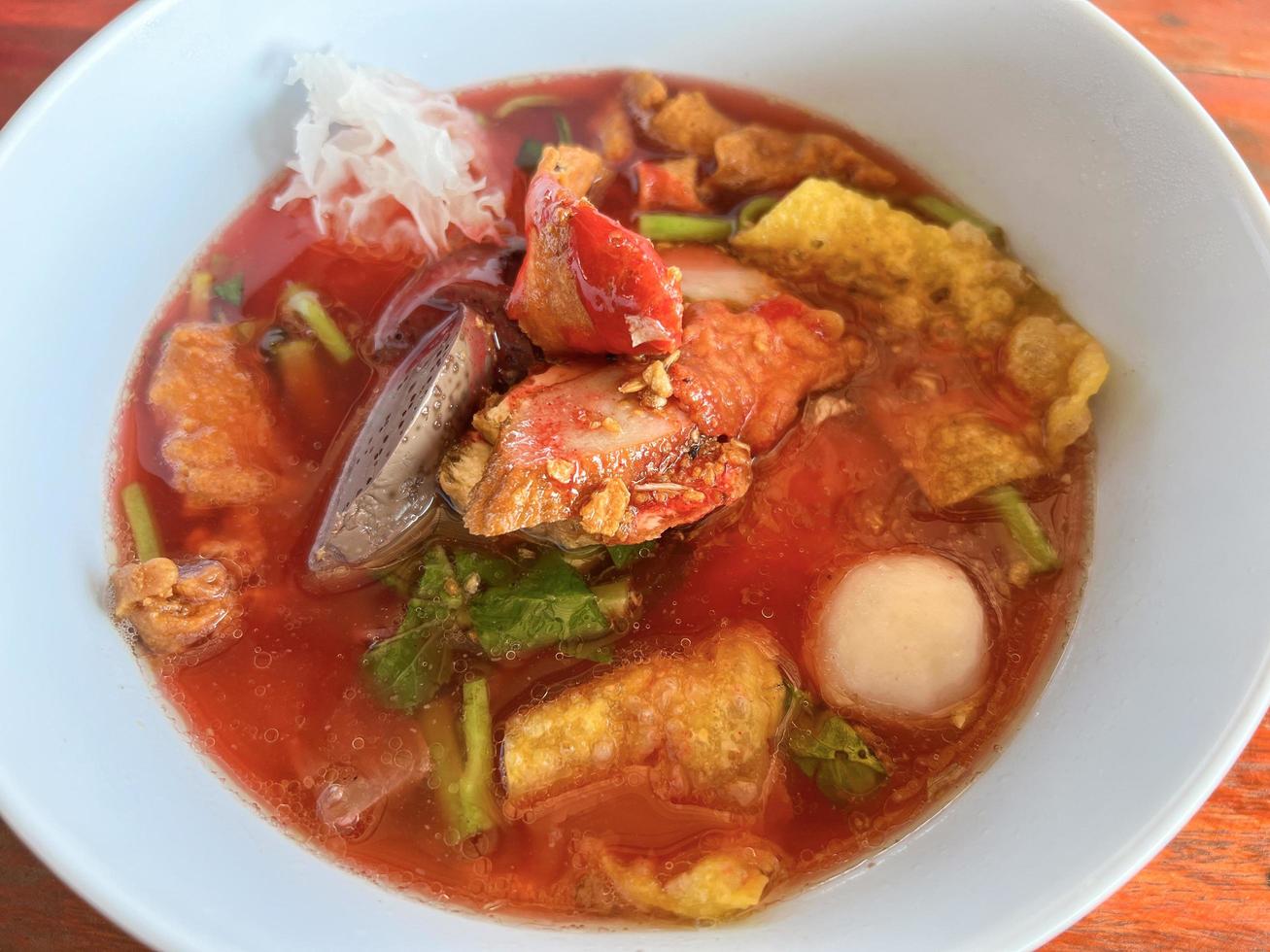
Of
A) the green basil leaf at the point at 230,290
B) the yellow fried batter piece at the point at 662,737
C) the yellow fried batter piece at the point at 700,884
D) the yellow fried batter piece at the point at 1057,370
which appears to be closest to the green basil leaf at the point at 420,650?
the yellow fried batter piece at the point at 662,737

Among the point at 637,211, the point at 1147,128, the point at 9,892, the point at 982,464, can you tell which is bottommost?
the point at 9,892

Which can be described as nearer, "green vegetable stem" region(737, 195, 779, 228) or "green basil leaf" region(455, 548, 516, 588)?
"green basil leaf" region(455, 548, 516, 588)

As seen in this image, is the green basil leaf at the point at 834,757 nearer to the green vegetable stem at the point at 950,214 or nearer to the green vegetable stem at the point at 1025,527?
the green vegetable stem at the point at 1025,527

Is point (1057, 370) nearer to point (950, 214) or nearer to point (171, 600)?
point (950, 214)

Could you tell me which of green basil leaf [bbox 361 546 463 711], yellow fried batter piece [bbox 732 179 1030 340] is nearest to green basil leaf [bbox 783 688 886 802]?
green basil leaf [bbox 361 546 463 711]

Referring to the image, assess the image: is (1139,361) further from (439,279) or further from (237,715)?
(237,715)

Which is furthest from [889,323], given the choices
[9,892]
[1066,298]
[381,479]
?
[9,892]

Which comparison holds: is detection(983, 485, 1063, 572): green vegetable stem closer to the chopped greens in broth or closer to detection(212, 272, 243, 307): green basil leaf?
the chopped greens in broth
